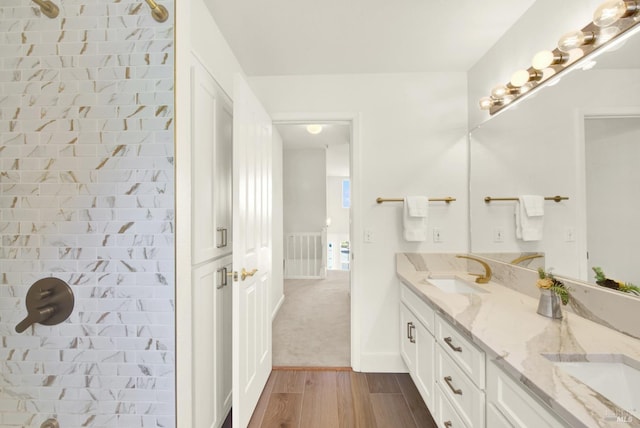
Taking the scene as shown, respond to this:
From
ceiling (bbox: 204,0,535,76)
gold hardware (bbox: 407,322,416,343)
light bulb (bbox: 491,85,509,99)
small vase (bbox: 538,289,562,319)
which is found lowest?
gold hardware (bbox: 407,322,416,343)

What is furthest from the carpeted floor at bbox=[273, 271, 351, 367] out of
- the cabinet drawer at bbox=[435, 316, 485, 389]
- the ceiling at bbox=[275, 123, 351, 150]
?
the ceiling at bbox=[275, 123, 351, 150]

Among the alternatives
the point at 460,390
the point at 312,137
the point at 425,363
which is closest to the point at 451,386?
the point at 460,390

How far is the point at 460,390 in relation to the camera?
120 cm

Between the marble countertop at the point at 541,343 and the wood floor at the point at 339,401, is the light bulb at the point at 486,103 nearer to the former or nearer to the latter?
the marble countertop at the point at 541,343

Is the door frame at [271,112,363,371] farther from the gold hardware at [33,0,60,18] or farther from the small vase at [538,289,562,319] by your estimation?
the gold hardware at [33,0,60,18]

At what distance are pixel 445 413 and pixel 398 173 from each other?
1626 mm

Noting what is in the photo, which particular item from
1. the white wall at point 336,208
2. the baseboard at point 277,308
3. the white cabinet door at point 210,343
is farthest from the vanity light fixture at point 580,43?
the white wall at point 336,208

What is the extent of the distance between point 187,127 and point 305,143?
4.38 m

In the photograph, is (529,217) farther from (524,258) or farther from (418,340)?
(418,340)

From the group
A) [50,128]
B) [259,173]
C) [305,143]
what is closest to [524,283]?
[259,173]

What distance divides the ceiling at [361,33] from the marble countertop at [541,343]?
165cm

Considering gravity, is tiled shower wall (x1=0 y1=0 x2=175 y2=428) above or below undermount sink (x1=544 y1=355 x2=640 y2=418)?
above

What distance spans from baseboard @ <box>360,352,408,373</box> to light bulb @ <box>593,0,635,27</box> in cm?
232

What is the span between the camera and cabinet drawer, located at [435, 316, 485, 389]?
104 cm
